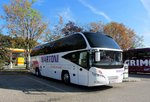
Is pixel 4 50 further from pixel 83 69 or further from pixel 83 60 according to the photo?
pixel 83 69

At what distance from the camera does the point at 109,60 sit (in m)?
13.8

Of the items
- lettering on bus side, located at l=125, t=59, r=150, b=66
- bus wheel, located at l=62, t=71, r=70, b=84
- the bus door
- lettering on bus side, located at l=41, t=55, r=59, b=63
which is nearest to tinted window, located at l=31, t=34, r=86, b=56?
lettering on bus side, located at l=41, t=55, r=59, b=63

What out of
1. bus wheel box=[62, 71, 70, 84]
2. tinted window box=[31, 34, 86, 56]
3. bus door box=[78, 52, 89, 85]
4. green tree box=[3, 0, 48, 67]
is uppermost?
green tree box=[3, 0, 48, 67]

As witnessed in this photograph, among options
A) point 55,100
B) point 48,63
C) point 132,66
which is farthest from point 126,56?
point 55,100

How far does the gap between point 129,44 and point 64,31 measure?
19.1 meters

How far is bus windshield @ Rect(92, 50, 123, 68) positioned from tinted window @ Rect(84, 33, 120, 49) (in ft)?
1.44

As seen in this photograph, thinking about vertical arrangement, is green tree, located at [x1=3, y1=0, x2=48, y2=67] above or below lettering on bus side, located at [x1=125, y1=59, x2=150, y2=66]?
above

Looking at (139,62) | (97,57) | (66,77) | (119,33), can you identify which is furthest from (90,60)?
(119,33)

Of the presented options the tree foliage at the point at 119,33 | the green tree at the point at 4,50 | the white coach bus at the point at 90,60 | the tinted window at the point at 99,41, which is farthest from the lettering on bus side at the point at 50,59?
the tree foliage at the point at 119,33

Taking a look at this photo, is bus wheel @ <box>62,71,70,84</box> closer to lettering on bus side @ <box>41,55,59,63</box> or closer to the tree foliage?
lettering on bus side @ <box>41,55,59,63</box>

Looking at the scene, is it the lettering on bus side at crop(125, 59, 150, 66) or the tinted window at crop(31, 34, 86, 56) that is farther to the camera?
the lettering on bus side at crop(125, 59, 150, 66)

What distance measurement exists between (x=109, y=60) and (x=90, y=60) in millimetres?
1170

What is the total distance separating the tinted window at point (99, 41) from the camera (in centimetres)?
1384

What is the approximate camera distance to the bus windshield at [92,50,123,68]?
527 inches
